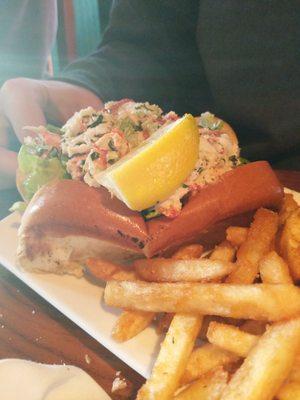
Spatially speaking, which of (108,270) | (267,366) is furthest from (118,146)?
(267,366)

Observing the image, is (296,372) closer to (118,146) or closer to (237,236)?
(237,236)

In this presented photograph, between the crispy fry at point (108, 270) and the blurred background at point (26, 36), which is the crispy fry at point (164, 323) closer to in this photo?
the crispy fry at point (108, 270)

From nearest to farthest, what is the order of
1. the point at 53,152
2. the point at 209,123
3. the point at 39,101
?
the point at 53,152 → the point at 209,123 → the point at 39,101

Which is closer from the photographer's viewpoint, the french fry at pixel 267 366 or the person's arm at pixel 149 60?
the french fry at pixel 267 366

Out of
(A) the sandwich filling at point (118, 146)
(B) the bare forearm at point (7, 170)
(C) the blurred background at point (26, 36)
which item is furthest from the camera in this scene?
(C) the blurred background at point (26, 36)

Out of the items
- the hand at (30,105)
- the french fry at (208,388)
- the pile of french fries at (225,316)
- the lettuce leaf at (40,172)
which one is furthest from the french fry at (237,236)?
the hand at (30,105)

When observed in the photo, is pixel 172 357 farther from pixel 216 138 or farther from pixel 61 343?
pixel 216 138

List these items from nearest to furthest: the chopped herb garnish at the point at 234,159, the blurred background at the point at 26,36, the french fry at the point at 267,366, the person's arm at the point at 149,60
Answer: the french fry at the point at 267,366, the chopped herb garnish at the point at 234,159, the person's arm at the point at 149,60, the blurred background at the point at 26,36
